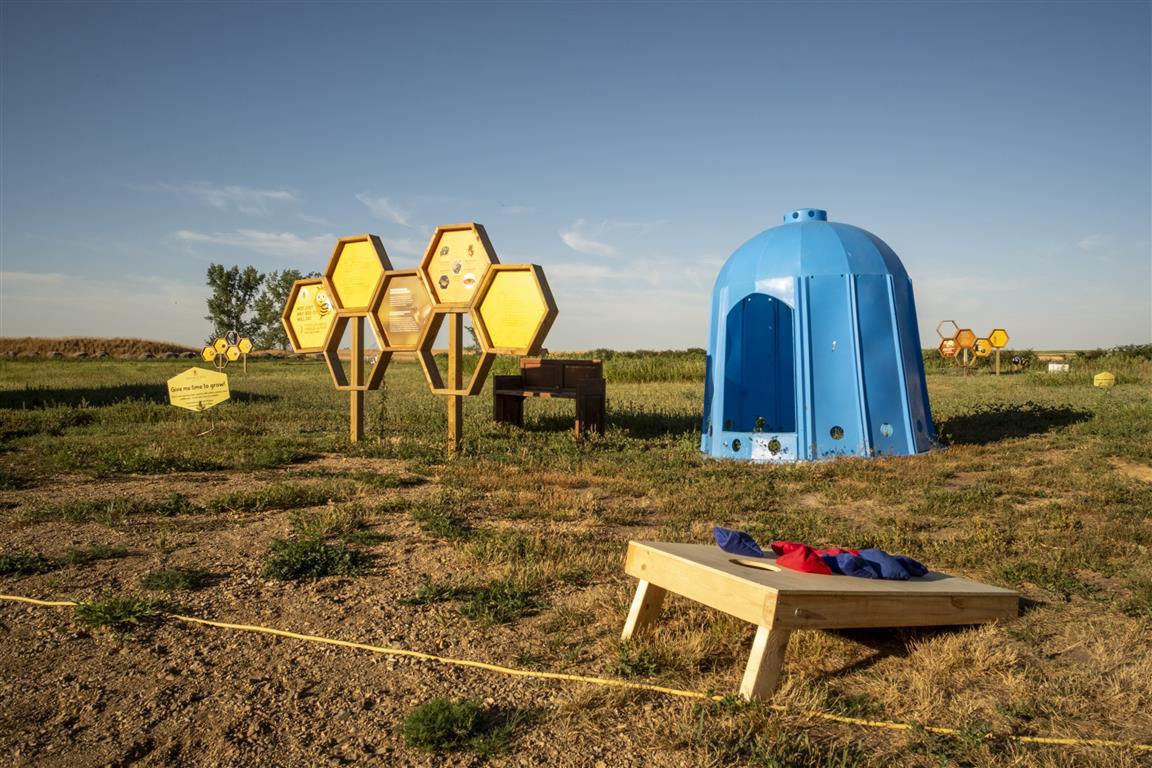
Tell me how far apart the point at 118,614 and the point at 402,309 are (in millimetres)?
7595

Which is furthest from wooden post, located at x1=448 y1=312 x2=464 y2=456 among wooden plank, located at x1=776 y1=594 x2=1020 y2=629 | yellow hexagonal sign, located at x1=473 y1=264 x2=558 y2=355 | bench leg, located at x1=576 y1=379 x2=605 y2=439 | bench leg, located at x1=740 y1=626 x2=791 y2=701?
bench leg, located at x1=740 y1=626 x2=791 y2=701

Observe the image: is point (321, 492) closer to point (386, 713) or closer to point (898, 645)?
point (386, 713)

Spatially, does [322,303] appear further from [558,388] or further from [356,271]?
[558,388]

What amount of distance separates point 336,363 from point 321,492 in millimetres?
5052

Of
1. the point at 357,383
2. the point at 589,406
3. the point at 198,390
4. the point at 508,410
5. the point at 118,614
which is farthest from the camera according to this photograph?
the point at 508,410

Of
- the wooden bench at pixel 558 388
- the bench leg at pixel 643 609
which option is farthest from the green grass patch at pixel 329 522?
the wooden bench at pixel 558 388

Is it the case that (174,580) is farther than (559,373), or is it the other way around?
(559,373)

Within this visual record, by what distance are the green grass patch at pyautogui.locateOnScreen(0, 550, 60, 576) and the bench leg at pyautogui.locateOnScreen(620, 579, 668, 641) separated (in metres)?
3.98

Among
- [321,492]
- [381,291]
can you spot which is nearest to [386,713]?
[321,492]

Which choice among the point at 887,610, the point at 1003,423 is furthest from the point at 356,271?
the point at 1003,423

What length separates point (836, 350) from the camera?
433 inches

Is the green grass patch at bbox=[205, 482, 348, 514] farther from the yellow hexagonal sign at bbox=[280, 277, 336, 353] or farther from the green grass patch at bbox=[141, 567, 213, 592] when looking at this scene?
the yellow hexagonal sign at bbox=[280, 277, 336, 353]

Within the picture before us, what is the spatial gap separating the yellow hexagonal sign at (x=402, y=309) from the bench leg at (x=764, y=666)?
27.9ft

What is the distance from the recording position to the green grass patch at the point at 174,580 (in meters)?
5.15
